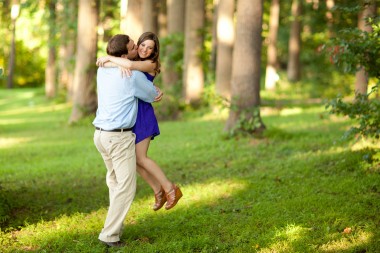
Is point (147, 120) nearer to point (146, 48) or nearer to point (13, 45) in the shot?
point (146, 48)

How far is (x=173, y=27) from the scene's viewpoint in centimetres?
2372

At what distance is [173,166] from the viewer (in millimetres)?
11492

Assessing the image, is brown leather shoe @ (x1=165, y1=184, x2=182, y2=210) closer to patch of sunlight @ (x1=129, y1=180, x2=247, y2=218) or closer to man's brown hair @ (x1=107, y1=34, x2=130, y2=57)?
patch of sunlight @ (x1=129, y1=180, x2=247, y2=218)

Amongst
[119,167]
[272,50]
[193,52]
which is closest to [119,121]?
[119,167]

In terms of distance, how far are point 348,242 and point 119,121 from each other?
259cm

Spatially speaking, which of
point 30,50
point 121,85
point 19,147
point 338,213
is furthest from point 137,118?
point 30,50

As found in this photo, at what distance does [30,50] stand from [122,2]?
41261 mm

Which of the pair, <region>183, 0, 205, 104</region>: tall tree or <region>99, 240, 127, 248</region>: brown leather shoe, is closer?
<region>99, 240, 127, 248</region>: brown leather shoe

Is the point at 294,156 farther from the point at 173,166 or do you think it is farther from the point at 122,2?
the point at 122,2

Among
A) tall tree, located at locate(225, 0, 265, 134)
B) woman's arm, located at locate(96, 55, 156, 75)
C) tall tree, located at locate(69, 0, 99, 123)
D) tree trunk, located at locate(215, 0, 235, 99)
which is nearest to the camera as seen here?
woman's arm, located at locate(96, 55, 156, 75)

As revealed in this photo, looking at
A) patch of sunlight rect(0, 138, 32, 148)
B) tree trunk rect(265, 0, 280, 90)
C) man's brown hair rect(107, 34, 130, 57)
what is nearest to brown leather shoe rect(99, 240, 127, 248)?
man's brown hair rect(107, 34, 130, 57)

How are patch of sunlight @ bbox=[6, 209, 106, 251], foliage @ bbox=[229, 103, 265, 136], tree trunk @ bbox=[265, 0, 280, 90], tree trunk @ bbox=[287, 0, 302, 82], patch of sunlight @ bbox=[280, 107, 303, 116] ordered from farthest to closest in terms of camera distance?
tree trunk @ bbox=[287, 0, 302, 82]
tree trunk @ bbox=[265, 0, 280, 90]
patch of sunlight @ bbox=[280, 107, 303, 116]
foliage @ bbox=[229, 103, 265, 136]
patch of sunlight @ bbox=[6, 209, 106, 251]

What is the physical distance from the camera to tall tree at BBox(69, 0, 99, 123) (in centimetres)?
2095

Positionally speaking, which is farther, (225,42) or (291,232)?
(225,42)
